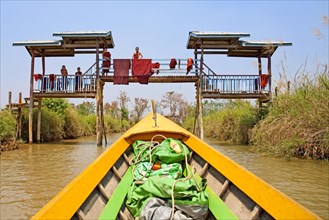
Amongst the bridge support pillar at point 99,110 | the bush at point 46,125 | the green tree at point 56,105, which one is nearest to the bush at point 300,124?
the bridge support pillar at point 99,110

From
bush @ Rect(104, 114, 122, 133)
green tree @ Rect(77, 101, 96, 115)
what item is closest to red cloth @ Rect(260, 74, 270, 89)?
bush @ Rect(104, 114, 122, 133)

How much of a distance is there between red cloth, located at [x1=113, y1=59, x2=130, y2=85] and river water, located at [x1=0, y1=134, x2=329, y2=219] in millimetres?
4584

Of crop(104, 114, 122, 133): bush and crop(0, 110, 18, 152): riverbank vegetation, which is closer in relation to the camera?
crop(0, 110, 18, 152): riverbank vegetation

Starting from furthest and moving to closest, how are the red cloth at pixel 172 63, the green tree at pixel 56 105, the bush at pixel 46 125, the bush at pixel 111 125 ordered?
the bush at pixel 111 125 → the green tree at pixel 56 105 → the bush at pixel 46 125 → the red cloth at pixel 172 63

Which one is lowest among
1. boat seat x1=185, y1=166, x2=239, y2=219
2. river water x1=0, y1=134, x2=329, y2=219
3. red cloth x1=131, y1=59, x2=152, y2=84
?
river water x1=0, y1=134, x2=329, y2=219

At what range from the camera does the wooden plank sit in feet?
7.98

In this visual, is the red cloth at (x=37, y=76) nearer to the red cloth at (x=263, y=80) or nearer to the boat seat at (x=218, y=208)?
the red cloth at (x=263, y=80)

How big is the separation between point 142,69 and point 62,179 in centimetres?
709

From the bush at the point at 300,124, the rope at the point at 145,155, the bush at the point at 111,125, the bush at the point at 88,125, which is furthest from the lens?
the bush at the point at 111,125

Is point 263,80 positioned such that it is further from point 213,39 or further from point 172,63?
point 172,63

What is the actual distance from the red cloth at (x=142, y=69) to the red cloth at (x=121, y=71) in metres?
0.27

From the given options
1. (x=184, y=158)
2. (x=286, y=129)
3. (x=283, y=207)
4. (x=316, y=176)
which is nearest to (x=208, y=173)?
(x=184, y=158)

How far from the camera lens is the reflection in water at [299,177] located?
4.21 m

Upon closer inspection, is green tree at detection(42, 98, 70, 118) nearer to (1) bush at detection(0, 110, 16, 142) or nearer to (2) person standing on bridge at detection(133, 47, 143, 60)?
(1) bush at detection(0, 110, 16, 142)
